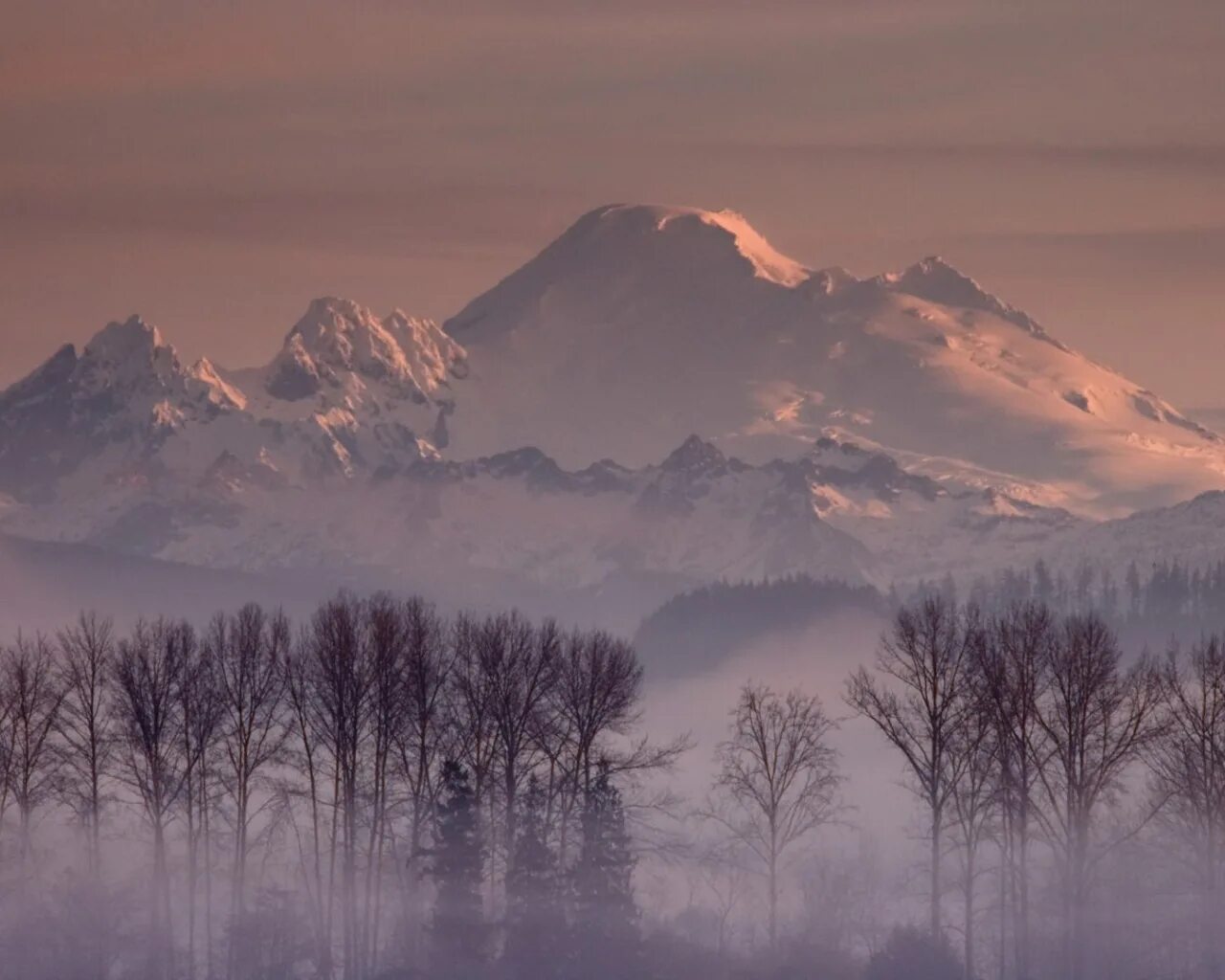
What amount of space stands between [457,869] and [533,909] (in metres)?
3.71

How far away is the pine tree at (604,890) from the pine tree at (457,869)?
3.76m

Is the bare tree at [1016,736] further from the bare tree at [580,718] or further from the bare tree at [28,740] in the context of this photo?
the bare tree at [28,740]

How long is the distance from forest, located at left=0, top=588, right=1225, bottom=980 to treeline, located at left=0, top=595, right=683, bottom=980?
8.3 inches

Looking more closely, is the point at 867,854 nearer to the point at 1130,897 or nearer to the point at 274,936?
the point at 1130,897

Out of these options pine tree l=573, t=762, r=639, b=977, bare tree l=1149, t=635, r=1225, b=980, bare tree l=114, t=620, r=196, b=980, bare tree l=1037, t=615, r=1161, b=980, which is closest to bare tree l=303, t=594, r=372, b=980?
bare tree l=114, t=620, r=196, b=980

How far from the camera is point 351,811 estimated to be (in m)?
124

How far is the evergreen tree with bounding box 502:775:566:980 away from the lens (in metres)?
113

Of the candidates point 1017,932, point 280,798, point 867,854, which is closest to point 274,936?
point 280,798

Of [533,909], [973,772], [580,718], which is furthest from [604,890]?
[973,772]

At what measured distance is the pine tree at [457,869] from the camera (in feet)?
379

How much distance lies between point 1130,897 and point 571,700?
943 inches

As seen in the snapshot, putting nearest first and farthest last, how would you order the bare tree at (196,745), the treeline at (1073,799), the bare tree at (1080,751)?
the bare tree at (1080,751), the treeline at (1073,799), the bare tree at (196,745)

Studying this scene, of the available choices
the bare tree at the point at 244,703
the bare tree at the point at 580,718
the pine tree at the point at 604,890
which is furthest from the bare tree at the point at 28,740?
the pine tree at the point at 604,890

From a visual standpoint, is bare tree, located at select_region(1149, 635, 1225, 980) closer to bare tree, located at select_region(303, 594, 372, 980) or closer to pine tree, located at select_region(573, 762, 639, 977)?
pine tree, located at select_region(573, 762, 639, 977)
